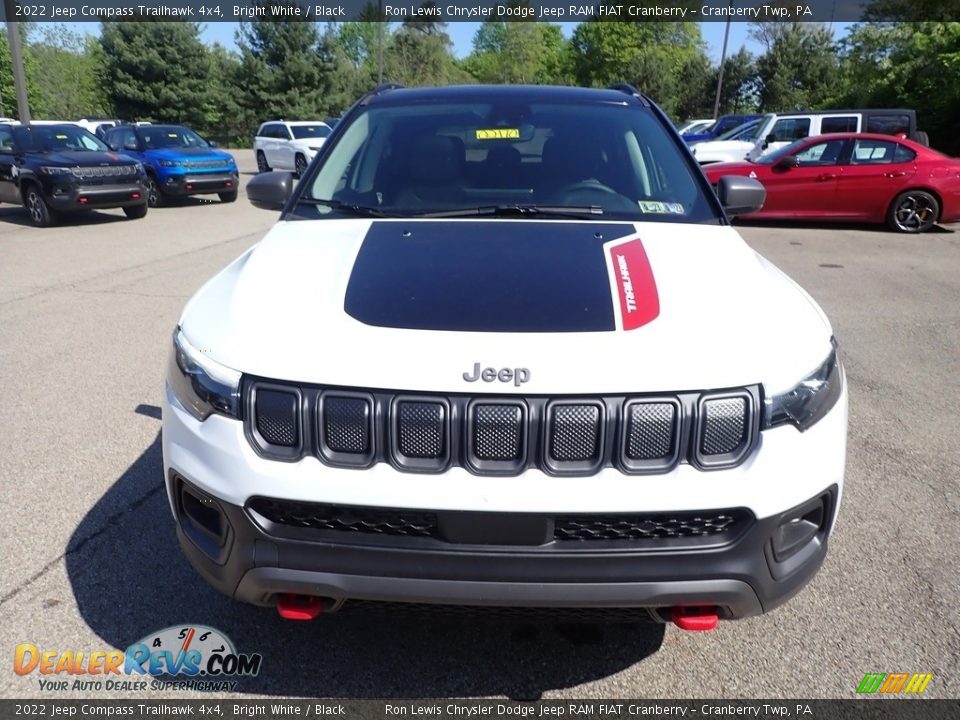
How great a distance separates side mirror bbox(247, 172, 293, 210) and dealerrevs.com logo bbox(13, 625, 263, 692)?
2041 mm

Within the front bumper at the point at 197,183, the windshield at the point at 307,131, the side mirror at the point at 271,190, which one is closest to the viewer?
the side mirror at the point at 271,190

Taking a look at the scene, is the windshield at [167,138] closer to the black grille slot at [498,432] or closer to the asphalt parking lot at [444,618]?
the asphalt parking lot at [444,618]

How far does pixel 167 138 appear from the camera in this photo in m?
17.2

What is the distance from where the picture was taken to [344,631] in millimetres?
2691

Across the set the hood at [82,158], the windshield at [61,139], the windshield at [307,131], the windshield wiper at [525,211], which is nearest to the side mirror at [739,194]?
the windshield wiper at [525,211]

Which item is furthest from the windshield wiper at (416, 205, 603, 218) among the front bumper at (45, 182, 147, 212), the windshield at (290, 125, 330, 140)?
the windshield at (290, 125, 330, 140)

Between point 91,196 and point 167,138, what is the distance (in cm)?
447

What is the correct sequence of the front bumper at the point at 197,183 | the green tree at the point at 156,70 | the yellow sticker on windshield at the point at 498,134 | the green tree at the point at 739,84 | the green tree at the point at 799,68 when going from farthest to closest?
the green tree at the point at 739,84 < the green tree at the point at 799,68 < the green tree at the point at 156,70 < the front bumper at the point at 197,183 < the yellow sticker on windshield at the point at 498,134

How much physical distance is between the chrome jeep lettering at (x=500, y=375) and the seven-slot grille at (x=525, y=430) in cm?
5

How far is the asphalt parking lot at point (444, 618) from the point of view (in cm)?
250

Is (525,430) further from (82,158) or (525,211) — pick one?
(82,158)

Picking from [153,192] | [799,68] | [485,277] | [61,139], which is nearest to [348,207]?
[485,277]

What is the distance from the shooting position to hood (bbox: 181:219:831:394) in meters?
2.01

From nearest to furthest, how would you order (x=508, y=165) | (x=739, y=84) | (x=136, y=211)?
(x=508, y=165), (x=136, y=211), (x=739, y=84)
